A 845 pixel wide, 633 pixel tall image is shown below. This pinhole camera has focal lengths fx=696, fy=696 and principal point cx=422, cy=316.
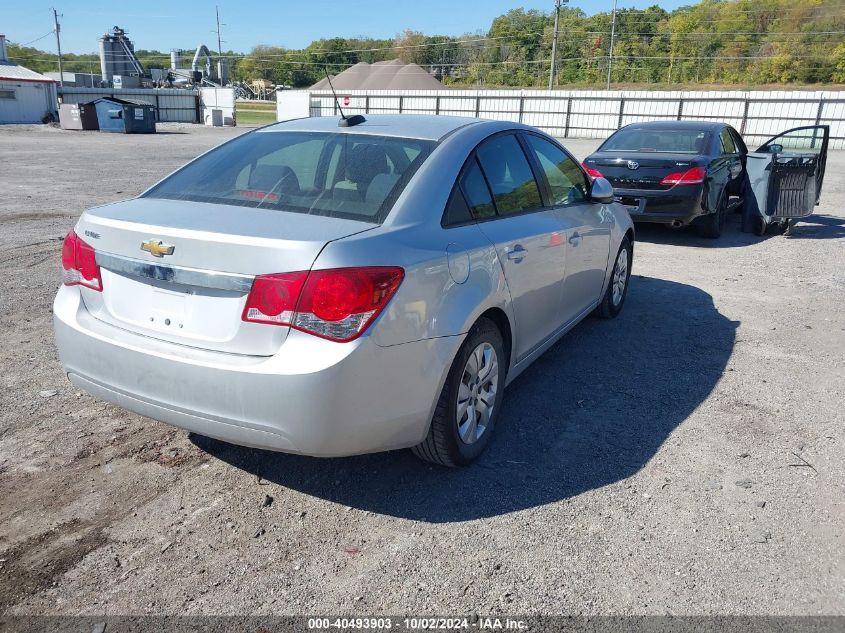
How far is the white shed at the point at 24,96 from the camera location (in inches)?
1591

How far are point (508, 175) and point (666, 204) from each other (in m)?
5.80

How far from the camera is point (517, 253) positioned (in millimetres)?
3709

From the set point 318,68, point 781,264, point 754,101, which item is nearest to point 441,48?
point 318,68

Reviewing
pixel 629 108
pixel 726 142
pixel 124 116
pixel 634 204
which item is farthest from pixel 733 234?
pixel 124 116

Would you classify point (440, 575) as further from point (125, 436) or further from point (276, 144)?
point (276, 144)

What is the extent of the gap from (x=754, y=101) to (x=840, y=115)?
3486 millimetres

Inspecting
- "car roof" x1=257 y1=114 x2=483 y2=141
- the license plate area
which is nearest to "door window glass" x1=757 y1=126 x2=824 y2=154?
the license plate area

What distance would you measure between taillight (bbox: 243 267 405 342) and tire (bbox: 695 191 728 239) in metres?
8.17

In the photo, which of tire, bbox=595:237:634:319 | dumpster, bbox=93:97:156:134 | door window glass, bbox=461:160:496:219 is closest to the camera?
door window glass, bbox=461:160:496:219

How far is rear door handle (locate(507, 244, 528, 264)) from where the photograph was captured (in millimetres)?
3637

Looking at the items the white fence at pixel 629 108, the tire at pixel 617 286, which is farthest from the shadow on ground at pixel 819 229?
the white fence at pixel 629 108

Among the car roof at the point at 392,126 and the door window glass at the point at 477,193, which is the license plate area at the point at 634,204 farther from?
the door window glass at the point at 477,193

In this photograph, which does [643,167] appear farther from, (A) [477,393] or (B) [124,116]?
(B) [124,116]

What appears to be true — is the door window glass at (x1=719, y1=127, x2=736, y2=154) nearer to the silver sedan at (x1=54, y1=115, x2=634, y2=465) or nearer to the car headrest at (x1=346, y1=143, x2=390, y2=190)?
the silver sedan at (x1=54, y1=115, x2=634, y2=465)
